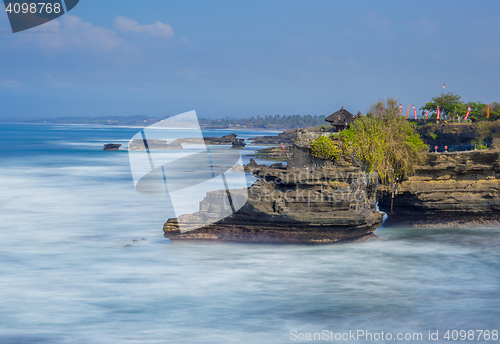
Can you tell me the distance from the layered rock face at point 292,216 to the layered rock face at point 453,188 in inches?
113

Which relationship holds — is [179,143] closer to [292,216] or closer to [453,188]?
[453,188]

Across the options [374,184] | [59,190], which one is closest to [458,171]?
[374,184]

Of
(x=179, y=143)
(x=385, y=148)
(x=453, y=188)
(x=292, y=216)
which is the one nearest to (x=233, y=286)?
(x=292, y=216)

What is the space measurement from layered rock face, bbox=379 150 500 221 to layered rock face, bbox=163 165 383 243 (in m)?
2.87

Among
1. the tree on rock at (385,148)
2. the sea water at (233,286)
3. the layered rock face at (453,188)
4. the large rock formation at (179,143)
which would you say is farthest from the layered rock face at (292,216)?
the large rock formation at (179,143)

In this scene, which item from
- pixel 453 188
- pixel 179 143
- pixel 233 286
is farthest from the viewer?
pixel 179 143

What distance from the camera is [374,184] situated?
18.5 metres

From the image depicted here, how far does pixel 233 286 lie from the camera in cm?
1384

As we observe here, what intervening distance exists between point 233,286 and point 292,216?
3645 millimetres

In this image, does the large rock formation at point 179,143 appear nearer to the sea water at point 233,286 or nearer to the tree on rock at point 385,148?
the tree on rock at point 385,148

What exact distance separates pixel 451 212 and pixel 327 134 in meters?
6.28

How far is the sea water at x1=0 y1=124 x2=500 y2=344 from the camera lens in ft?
37.4

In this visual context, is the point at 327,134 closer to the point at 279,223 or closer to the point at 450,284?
the point at 279,223

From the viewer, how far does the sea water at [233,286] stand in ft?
37.4
